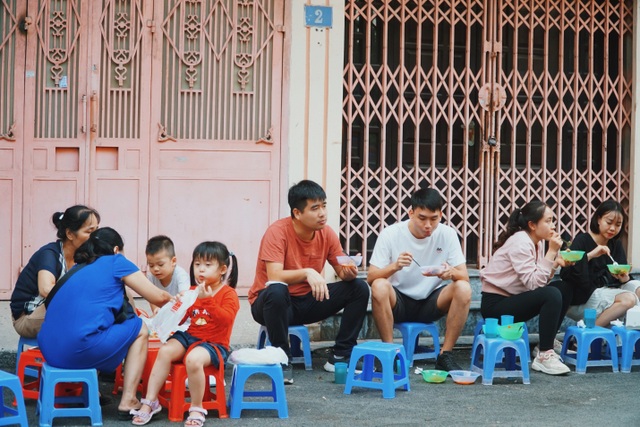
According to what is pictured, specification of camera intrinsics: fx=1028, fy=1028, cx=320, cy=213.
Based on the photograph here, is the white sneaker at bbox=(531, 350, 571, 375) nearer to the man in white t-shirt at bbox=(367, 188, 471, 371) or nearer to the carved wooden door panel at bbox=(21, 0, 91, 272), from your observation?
the man in white t-shirt at bbox=(367, 188, 471, 371)

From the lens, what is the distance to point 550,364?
7.16 metres

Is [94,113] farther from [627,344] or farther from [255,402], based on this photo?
[627,344]

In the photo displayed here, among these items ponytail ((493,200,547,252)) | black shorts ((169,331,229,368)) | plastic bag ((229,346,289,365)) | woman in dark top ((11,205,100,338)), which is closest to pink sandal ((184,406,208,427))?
black shorts ((169,331,229,368))

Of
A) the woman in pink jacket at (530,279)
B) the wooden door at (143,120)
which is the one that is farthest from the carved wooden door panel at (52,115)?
the woman in pink jacket at (530,279)

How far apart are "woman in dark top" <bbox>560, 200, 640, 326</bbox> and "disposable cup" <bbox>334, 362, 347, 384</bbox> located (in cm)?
204

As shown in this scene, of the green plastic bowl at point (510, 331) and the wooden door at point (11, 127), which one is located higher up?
the wooden door at point (11, 127)

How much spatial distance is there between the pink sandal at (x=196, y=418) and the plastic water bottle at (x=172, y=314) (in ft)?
1.48

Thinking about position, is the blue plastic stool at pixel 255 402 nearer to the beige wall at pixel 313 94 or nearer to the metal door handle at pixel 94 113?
the beige wall at pixel 313 94

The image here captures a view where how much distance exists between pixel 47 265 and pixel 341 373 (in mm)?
1997

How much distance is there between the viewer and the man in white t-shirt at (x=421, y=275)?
704 centimetres

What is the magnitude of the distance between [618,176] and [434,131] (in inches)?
74.6

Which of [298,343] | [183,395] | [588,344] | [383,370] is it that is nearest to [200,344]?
[183,395]

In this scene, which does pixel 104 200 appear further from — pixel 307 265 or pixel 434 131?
pixel 434 131

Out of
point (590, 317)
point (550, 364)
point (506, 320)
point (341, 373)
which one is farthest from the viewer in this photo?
point (590, 317)
